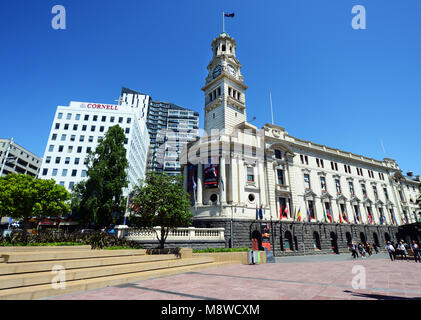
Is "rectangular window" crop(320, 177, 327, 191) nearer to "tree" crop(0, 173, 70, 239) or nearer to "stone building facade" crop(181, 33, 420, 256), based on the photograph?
"stone building facade" crop(181, 33, 420, 256)

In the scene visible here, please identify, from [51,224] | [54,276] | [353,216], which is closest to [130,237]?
[54,276]

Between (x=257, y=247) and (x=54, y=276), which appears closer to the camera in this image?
(x=54, y=276)

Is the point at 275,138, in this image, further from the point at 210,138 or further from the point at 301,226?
the point at 301,226

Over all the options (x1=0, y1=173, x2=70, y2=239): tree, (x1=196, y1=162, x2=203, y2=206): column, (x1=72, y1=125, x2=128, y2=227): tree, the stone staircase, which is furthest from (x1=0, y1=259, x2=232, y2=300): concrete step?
(x1=0, y1=173, x2=70, y2=239): tree

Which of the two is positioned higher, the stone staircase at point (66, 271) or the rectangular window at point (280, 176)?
the rectangular window at point (280, 176)

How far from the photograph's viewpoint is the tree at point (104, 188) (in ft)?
89.8

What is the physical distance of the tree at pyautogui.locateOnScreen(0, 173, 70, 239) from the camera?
26.8 meters

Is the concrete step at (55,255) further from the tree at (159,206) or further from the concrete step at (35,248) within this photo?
the tree at (159,206)

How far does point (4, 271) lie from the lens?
27.7 feet

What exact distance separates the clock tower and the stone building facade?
195 millimetres

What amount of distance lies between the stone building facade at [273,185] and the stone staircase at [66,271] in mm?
14137

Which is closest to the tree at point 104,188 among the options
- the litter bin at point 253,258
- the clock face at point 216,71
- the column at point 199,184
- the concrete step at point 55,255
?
the column at point 199,184

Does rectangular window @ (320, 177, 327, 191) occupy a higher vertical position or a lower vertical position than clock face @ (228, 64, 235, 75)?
lower

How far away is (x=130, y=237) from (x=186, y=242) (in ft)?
18.2
